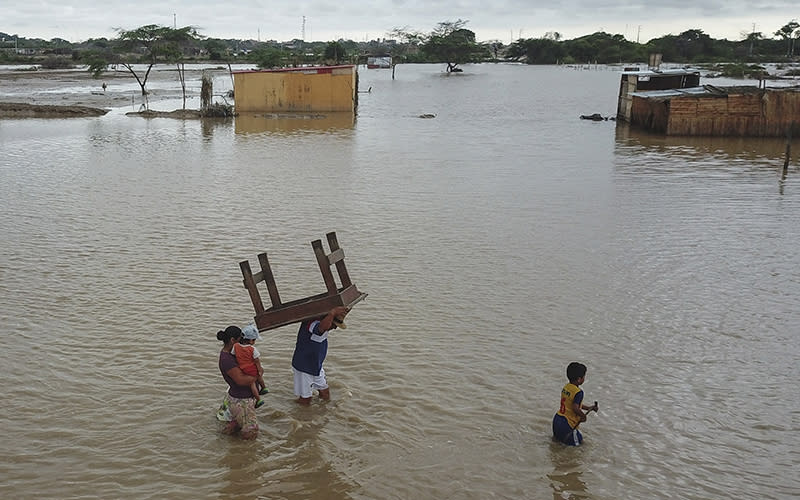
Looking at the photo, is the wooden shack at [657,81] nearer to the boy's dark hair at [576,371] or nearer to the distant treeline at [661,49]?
the boy's dark hair at [576,371]

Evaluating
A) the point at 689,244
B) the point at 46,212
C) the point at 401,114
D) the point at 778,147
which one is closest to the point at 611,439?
the point at 689,244

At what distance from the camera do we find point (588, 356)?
8484 mm

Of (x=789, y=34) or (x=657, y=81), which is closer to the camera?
(x=657, y=81)

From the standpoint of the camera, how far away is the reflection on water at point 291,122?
3122 centimetres

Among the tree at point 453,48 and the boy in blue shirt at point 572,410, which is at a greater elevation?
the tree at point 453,48

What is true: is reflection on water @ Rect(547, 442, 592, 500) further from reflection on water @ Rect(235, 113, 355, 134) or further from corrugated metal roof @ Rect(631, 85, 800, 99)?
corrugated metal roof @ Rect(631, 85, 800, 99)

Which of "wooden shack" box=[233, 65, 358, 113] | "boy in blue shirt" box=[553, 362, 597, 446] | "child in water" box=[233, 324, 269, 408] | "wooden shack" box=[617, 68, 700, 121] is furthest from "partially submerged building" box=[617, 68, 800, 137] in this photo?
"child in water" box=[233, 324, 269, 408]

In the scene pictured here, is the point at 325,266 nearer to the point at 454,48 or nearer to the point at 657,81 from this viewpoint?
the point at 657,81

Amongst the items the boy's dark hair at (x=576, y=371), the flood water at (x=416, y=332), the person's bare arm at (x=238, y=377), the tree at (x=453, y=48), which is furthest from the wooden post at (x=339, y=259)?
the tree at (x=453, y=48)

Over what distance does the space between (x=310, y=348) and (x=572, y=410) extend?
2417mm

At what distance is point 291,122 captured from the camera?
33.5 meters

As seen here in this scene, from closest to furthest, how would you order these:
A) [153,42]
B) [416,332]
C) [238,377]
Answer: [238,377] → [416,332] → [153,42]

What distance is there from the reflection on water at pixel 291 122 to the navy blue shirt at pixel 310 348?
24.6m

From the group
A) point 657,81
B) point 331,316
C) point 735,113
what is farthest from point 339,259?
point 657,81
